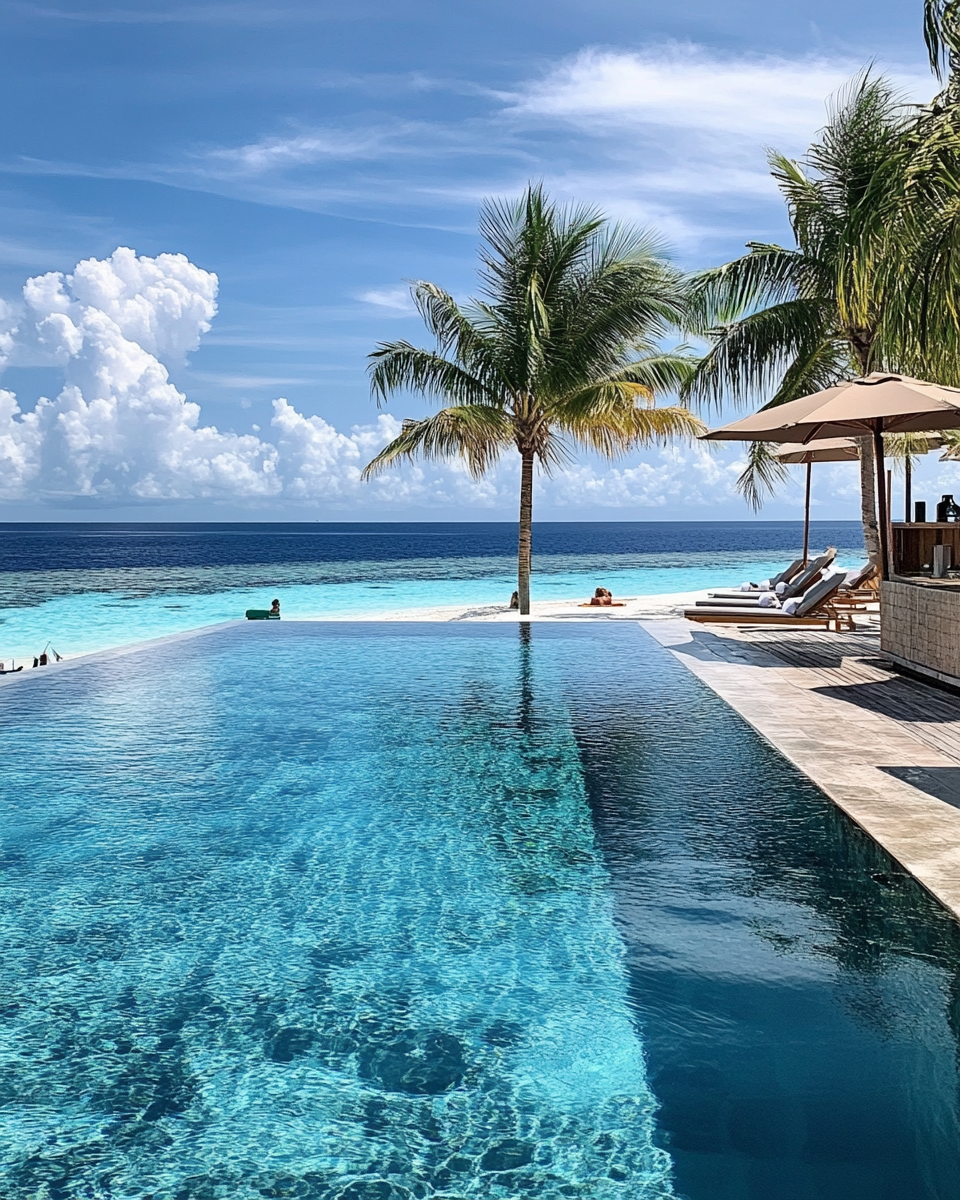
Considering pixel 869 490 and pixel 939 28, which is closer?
pixel 939 28

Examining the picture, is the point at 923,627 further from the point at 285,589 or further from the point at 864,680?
the point at 285,589

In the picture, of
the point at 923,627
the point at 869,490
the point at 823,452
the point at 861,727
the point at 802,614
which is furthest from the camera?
the point at 869,490

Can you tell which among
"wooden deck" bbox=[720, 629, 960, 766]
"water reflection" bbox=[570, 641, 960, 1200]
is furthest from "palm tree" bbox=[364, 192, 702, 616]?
"water reflection" bbox=[570, 641, 960, 1200]

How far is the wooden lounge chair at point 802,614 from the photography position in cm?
1145

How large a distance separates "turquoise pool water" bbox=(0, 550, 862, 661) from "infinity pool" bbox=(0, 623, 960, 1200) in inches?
742

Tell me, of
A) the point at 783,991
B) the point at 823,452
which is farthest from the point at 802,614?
the point at 783,991

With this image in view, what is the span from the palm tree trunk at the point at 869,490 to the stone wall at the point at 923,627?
22.2ft

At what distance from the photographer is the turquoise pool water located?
103 ft

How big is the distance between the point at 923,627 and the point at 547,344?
400 inches

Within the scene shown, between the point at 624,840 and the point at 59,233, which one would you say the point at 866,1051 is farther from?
the point at 59,233

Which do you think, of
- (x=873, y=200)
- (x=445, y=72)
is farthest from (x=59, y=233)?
(x=873, y=200)

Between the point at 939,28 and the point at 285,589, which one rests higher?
the point at 939,28

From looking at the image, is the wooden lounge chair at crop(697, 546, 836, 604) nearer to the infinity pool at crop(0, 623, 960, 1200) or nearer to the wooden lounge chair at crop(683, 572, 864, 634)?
the wooden lounge chair at crop(683, 572, 864, 634)

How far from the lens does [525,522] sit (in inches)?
750
